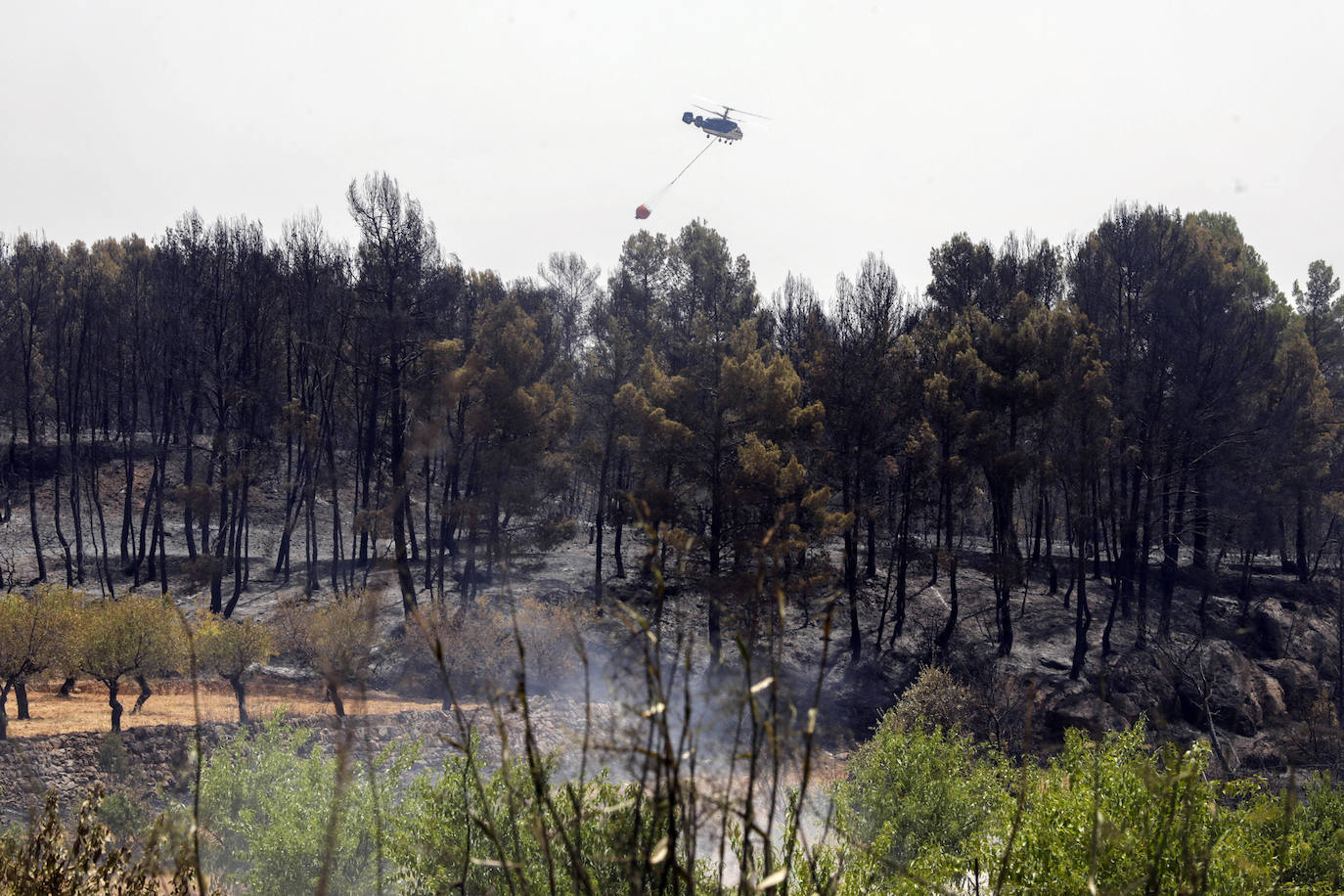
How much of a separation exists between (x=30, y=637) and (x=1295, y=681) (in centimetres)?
3612

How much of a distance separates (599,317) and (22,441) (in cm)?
3215

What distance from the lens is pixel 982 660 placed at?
29.4 meters

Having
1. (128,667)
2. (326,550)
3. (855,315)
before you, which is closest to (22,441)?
(326,550)

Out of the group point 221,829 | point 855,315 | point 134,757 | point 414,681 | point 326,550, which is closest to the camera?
point 221,829

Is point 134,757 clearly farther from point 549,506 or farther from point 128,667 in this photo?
point 549,506

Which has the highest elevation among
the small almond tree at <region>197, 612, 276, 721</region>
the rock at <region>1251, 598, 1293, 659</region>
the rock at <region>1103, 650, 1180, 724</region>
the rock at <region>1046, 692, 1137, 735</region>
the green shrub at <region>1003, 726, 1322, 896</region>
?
the green shrub at <region>1003, 726, 1322, 896</region>

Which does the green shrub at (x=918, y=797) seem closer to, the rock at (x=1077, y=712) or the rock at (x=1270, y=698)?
the rock at (x=1077, y=712)

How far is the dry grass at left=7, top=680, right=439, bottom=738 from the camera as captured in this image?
20.5 meters

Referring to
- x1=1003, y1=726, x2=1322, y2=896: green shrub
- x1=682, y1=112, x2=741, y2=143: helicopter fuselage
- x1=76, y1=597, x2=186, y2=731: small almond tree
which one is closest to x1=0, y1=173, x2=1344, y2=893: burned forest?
x1=76, y1=597, x2=186, y2=731: small almond tree

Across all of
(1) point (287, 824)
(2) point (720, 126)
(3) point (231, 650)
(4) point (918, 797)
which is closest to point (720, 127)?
(2) point (720, 126)

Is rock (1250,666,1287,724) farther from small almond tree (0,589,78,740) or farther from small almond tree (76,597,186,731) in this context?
small almond tree (0,589,78,740)

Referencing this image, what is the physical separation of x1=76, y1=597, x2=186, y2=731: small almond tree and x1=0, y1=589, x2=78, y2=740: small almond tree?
1.57ft

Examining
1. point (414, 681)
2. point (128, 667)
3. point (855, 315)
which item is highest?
point (855, 315)

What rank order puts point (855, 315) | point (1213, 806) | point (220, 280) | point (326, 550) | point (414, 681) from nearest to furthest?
1. point (1213, 806)
2. point (414, 681)
3. point (855, 315)
4. point (220, 280)
5. point (326, 550)
